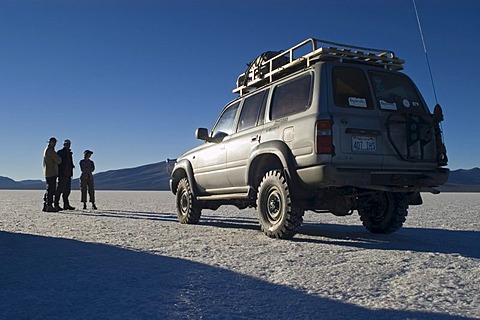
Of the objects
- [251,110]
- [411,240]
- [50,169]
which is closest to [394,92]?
[411,240]

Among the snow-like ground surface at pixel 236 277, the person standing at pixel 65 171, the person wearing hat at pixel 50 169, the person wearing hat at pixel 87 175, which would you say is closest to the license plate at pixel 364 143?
the snow-like ground surface at pixel 236 277

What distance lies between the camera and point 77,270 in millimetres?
3713

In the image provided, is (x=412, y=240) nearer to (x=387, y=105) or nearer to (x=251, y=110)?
(x=387, y=105)

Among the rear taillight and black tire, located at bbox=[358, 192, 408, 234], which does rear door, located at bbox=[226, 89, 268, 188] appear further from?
black tire, located at bbox=[358, 192, 408, 234]

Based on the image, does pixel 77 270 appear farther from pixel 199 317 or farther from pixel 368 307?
pixel 368 307

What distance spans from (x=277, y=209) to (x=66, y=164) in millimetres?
7816

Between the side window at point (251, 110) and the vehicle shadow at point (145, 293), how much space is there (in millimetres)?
2826

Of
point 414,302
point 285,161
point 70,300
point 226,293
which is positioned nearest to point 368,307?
point 414,302

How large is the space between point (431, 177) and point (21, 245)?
4.92 metres

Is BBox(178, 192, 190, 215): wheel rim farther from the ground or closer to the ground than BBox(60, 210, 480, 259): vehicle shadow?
farther from the ground

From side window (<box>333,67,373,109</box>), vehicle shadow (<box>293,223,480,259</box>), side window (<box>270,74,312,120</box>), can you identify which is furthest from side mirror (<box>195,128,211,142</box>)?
side window (<box>333,67,373,109</box>)

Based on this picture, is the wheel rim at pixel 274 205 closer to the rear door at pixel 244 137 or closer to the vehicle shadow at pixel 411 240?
the vehicle shadow at pixel 411 240

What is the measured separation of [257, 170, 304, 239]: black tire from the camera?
5.31 m

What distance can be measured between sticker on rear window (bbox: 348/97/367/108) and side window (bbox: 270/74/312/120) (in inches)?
19.0
